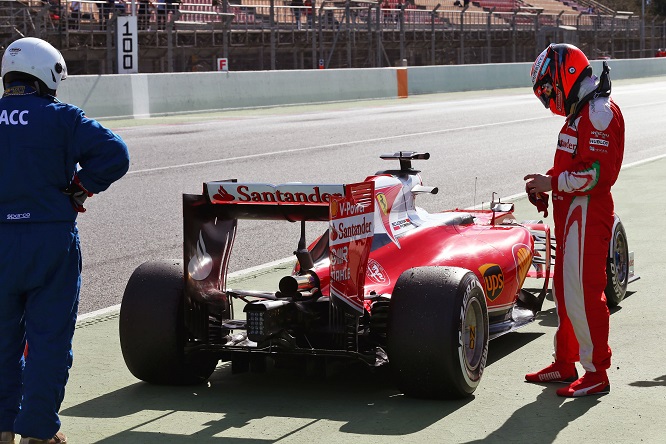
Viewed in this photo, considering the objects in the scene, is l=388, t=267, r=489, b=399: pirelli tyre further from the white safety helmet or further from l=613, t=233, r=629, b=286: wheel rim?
l=613, t=233, r=629, b=286: wheel rim

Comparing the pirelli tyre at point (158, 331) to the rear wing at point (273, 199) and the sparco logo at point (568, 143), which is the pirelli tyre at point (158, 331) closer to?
the rear wing at point (273, 199)

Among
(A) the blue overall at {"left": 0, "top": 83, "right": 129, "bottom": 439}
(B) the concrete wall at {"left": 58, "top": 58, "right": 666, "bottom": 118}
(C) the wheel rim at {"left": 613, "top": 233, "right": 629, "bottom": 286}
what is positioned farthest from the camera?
(B) the concrete wall at {"left": 58, "top": 58, "right": 666, "bottom": 118}

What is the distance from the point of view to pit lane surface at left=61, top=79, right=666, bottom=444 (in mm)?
4984

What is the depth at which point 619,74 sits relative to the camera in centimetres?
4559

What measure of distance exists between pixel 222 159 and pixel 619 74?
1252 inches

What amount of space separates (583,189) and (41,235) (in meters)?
2.49

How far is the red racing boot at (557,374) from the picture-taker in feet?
18.7

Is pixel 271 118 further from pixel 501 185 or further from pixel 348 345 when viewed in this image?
pixel 348 345

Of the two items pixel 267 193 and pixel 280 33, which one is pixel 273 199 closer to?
pixel 267 193

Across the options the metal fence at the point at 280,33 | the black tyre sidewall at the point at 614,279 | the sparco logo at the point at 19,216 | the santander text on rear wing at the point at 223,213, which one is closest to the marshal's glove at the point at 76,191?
the sparco logo at the point at 19,216

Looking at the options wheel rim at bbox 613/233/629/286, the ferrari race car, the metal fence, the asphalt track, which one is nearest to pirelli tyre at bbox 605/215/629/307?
wheel rim at bbox 613/233/629/286

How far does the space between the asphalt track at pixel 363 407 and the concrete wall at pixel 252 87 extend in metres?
16.5

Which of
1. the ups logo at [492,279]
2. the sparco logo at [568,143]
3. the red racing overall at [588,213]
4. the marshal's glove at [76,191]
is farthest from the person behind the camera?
the ups logo at [492,279]

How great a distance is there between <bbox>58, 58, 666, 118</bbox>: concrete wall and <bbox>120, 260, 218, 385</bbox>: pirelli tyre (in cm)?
1646
